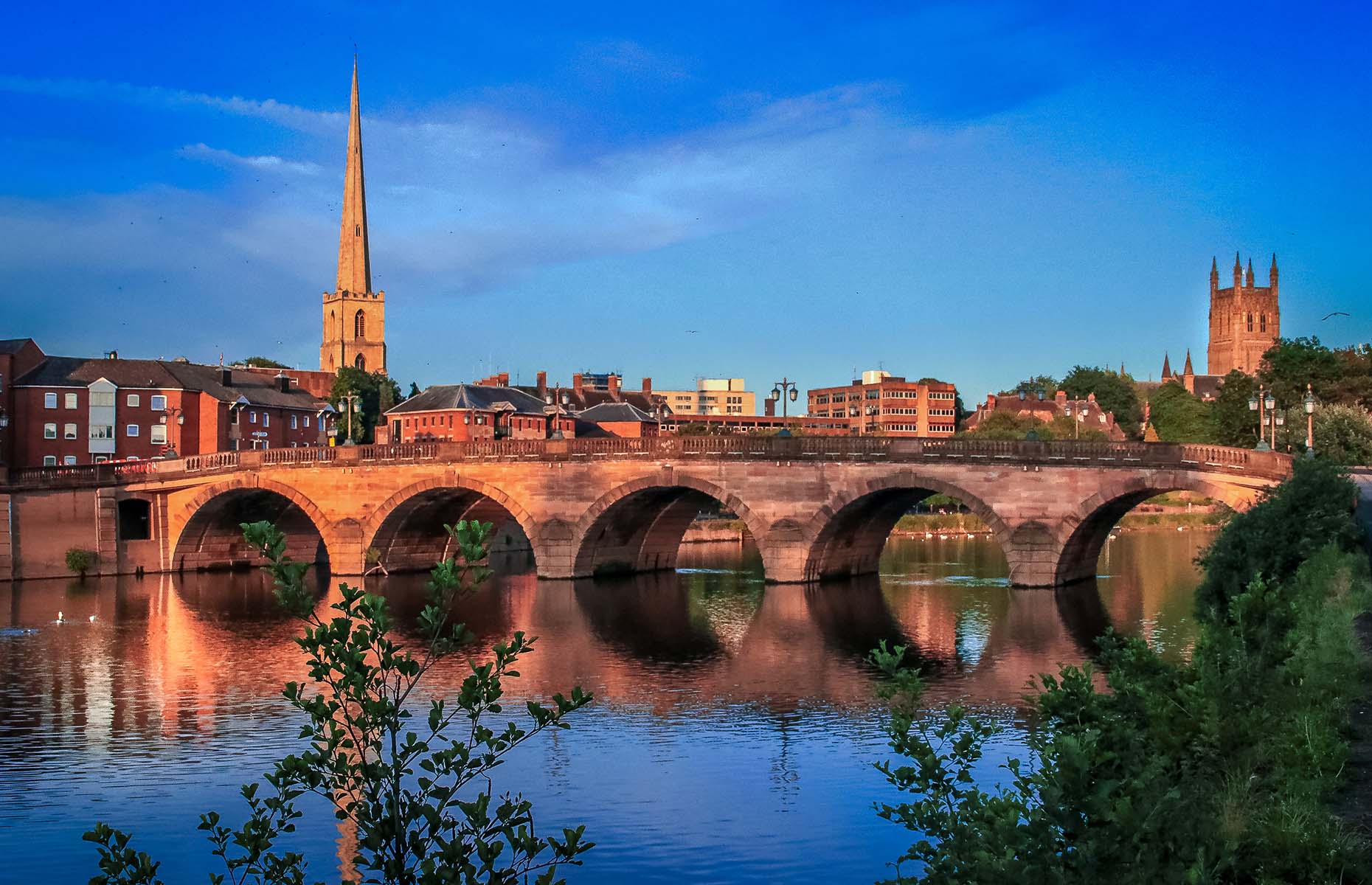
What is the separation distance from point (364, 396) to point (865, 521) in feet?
244

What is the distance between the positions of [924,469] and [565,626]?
14.6 metres

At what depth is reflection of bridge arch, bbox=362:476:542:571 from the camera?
186ft

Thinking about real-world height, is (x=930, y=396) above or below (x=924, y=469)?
above

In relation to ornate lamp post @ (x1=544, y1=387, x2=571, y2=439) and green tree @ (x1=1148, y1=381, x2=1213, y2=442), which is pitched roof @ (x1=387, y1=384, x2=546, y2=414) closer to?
ornate lamp post @ (x1=544, y1=387, x2=571, y2=439)

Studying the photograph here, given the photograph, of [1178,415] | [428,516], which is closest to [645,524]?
[428,516]

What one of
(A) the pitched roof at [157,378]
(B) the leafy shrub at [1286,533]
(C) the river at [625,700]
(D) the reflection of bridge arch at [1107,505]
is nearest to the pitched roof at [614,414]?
(A) the pitched roof at [157,378]

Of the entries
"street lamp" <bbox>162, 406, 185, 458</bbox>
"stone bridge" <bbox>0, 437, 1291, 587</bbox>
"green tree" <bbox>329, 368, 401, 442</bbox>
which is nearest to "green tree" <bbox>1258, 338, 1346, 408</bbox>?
"stone bridge" <bbox>0, 437, 1291, 587</bbox>

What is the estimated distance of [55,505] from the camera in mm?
60219

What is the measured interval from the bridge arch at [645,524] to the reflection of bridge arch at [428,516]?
7.63ft

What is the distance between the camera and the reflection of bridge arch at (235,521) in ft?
199

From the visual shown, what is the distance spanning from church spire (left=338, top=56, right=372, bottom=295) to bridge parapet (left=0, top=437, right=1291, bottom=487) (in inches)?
3387

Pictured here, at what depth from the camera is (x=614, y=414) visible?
115000 mm

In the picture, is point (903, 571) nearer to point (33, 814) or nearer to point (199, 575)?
point (199, 575)

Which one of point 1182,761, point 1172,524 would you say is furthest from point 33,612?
point 1172,524
